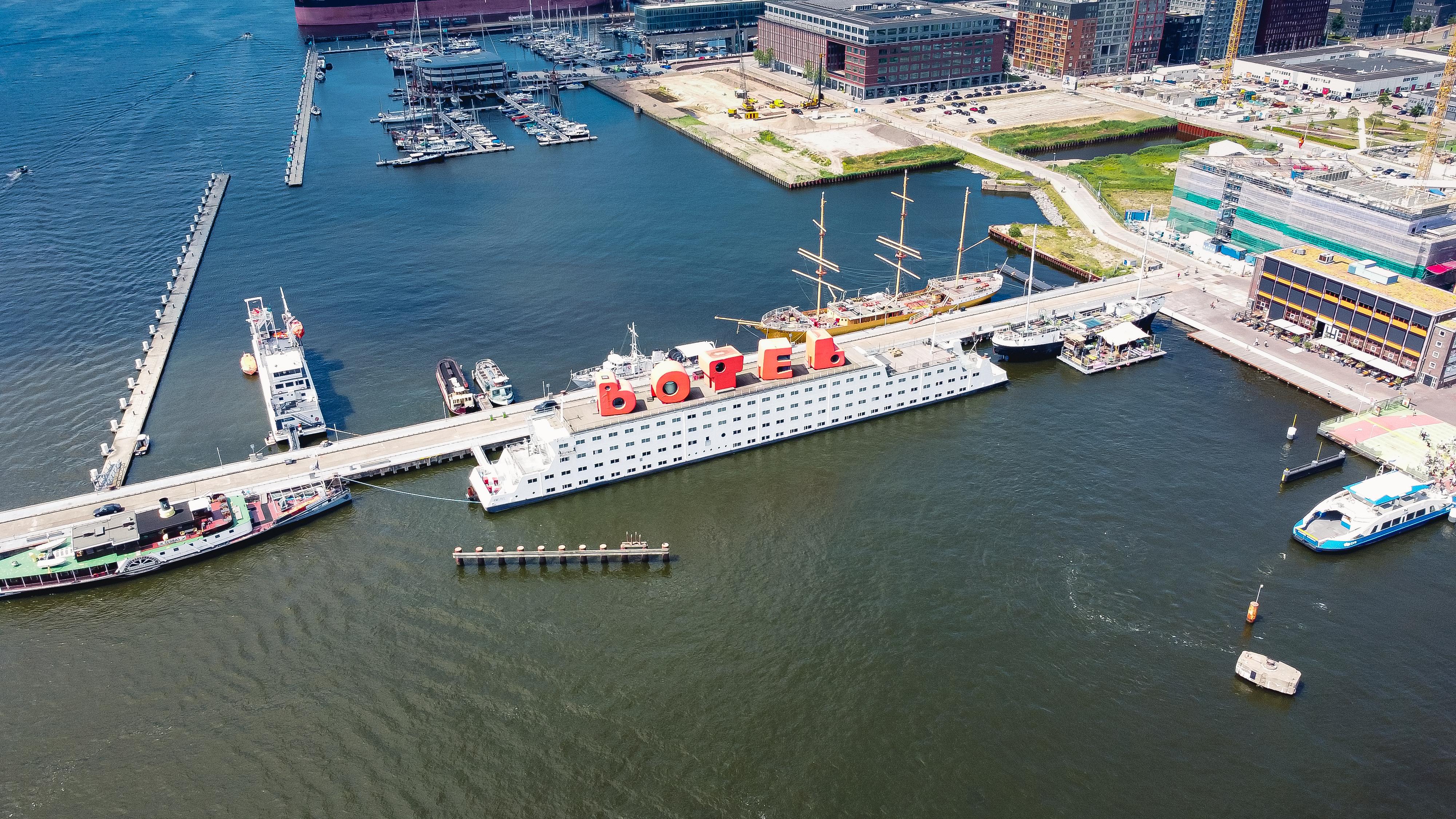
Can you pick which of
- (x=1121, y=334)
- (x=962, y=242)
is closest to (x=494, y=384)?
(x=962, y=242)

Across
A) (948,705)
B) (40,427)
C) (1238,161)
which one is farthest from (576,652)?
(1238,161)

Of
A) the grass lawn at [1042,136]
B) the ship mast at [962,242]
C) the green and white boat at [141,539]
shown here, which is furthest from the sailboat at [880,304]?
the grass lawn at [1042,136]

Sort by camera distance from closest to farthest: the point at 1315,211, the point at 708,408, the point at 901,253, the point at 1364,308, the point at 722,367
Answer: the point at 708,408 < the point at 722,367 < the point at 1364,308 < the point at 1315,211 < the point at 901,253

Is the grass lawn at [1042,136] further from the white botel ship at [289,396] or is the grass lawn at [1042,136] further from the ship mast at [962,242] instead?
the white botel ship at [289,396]

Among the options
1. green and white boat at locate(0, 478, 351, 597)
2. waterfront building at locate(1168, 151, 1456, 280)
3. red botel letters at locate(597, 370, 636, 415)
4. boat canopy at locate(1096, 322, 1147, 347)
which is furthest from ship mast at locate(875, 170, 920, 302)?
green and white boat at locate(0, 478, 351, 597)

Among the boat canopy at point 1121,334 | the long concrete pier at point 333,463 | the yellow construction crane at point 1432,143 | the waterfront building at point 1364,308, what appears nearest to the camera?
the long concrete pier at point 333,463

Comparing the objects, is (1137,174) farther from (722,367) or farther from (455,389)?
(455,389)

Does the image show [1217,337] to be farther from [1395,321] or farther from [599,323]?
[599,323]
